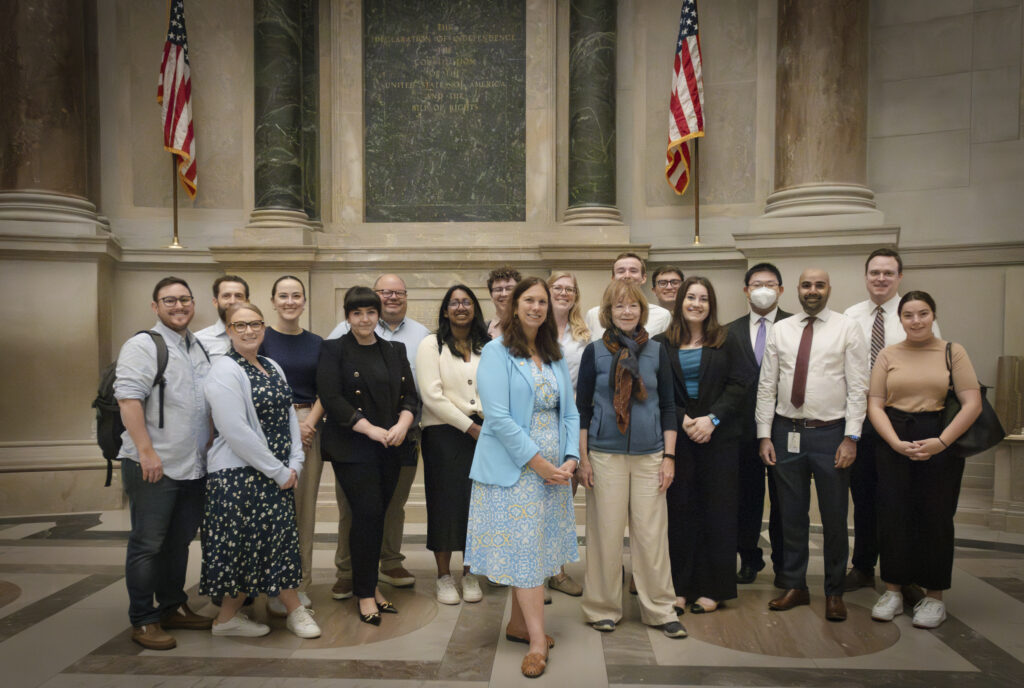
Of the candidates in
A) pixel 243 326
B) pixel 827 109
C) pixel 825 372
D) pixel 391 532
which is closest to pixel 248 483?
pixel 243 326

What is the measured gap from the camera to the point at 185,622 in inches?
165

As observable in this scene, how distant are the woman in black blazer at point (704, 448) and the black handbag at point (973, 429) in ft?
3.81

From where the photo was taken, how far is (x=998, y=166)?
763 centimetres

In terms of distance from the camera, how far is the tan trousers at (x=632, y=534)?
4055 mm

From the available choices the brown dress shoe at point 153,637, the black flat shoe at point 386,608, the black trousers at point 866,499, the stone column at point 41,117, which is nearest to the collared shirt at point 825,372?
the black trousers at point 866,499

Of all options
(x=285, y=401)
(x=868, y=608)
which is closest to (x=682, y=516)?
(x=868, y=608)

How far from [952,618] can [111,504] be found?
708 centimetres

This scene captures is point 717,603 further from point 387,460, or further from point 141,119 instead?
point 141,119

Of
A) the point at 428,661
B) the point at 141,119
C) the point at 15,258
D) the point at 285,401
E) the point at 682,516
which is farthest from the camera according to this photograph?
the point at 141,119

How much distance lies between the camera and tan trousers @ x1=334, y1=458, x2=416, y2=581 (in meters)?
4.77

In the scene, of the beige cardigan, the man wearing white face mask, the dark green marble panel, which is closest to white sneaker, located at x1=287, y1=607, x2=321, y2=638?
the beige cardigan

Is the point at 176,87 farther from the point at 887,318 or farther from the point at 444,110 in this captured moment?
the point at 887,318

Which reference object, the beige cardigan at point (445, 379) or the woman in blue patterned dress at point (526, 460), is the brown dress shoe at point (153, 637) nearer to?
the woman in blue patterned dress at point (526, 460)

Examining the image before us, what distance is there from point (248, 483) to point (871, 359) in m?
3.87
